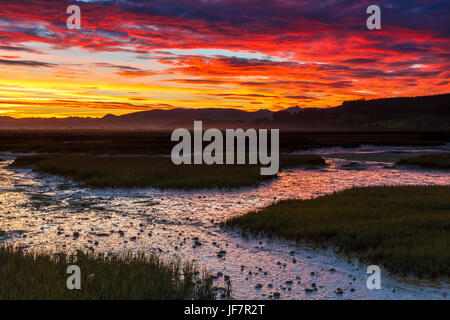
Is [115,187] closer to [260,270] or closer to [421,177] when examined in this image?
[260,270]

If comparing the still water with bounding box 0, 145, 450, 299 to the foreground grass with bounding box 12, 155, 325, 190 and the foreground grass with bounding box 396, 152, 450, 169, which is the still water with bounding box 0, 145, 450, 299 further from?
the foreground grass with bounding box 396, 152, 450, 169

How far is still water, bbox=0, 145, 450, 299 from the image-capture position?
→ 36.3 ft

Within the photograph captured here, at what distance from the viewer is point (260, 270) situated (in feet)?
40.0

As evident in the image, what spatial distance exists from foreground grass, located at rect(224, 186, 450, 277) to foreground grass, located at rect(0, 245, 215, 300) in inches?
237

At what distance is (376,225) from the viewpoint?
629 inches

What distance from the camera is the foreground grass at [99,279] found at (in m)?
9.00

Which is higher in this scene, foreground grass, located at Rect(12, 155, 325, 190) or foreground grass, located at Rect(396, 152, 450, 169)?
foreground grass, located at Rect(396, 152, 450, 169)

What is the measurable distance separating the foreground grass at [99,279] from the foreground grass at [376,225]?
6022 mm

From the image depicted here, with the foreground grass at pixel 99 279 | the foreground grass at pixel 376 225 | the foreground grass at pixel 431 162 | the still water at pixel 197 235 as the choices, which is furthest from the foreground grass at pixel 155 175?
the foreground grass at pixel 431 162

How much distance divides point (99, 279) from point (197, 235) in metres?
6.85

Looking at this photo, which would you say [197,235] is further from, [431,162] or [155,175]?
[431,162]

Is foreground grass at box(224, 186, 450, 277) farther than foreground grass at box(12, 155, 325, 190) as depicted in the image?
No

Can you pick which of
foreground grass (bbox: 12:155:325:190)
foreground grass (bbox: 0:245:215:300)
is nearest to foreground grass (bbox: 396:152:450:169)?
foreground grass (bbox: 12:155:325:190)

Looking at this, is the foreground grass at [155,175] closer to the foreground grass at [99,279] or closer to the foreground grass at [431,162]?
the foreground grass at [99,279]
